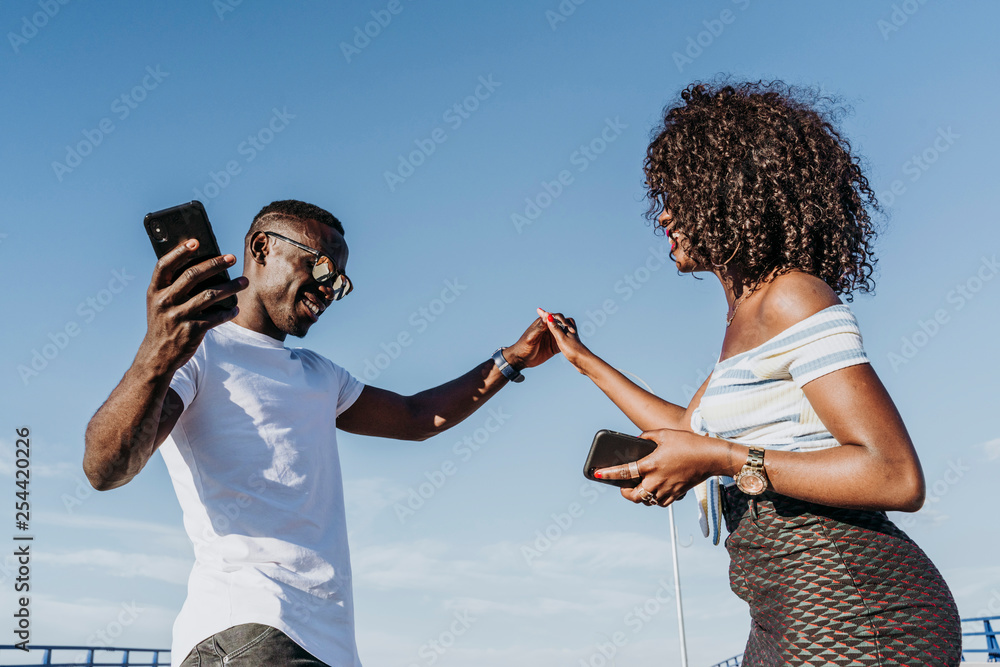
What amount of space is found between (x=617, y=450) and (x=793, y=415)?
534 mm

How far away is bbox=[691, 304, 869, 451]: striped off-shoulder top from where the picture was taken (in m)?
2.22

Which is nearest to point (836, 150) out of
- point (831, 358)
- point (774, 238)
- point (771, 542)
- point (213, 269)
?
point (774, 238)

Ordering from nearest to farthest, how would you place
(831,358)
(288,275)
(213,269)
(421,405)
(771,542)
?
(831,358) → (771,542) → (213,269) → (288,275) → (421,405)

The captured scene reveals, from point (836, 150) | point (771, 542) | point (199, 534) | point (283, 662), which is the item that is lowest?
point (283, 662)

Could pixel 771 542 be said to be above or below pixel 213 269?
below

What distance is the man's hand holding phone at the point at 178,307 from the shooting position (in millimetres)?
2605

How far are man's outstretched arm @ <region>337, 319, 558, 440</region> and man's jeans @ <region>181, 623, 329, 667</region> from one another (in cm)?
146

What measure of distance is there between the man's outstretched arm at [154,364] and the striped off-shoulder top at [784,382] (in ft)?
5.45

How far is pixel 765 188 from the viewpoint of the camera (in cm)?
267

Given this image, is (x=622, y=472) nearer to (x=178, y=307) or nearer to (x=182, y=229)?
(x=178, y=307)

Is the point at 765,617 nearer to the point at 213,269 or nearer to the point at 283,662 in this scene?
the point at 283,662

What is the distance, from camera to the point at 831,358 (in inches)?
86.2

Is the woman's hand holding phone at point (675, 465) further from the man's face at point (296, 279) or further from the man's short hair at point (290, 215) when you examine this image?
the man's short hair at point (290, 215)

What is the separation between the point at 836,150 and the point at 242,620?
2.67 m
